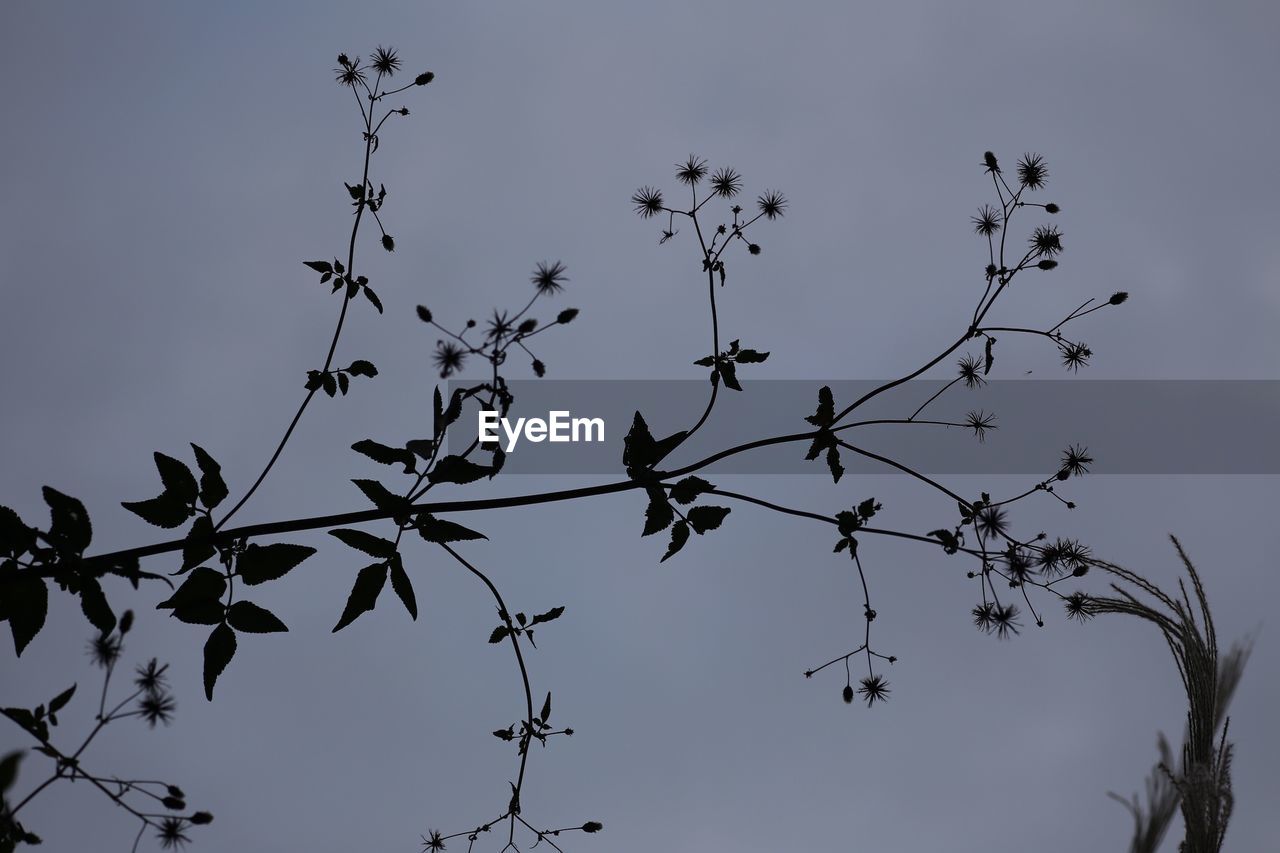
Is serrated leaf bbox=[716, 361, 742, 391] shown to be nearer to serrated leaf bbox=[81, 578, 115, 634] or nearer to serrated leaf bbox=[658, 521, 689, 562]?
serrated leaf bbox=[658, 521, 689, 562]

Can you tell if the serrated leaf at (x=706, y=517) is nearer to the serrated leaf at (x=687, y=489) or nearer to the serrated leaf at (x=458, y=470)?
the serrated leaf at (x=687, y=489)

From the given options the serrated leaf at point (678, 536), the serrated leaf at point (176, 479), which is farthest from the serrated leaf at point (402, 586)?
the serrated leaf at point (678, 536)

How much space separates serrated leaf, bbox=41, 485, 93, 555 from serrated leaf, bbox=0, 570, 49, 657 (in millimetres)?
130

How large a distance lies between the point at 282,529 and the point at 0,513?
765 mm

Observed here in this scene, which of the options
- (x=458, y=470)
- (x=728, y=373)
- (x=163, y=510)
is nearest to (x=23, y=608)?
(x=163, y=510)

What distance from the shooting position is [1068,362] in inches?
144

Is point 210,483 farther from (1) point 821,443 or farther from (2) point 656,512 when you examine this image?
(1) point 821,443

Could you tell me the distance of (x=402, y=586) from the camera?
284cm

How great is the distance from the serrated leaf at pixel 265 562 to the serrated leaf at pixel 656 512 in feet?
3.70

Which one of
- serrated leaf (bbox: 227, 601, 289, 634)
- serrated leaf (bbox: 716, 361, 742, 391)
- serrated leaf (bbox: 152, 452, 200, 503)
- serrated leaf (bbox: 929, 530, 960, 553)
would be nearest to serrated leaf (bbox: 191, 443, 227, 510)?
serrated leaf (bbox: 152, 452, 200, 503)

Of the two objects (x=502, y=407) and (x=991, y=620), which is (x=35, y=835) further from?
(x=991, y=620)

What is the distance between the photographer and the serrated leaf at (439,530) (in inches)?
110

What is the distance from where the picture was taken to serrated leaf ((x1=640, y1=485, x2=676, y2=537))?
10.00 feet

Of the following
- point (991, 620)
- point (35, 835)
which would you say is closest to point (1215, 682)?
point (991, 620)
